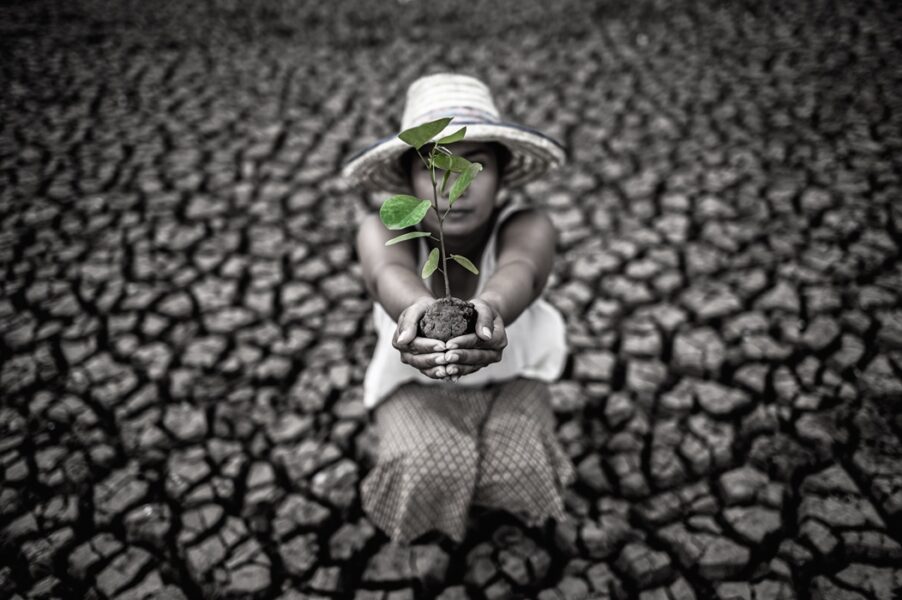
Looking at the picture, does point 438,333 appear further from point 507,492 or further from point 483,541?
point 483,541

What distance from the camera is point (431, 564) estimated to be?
172cm

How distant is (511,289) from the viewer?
1.35 metres

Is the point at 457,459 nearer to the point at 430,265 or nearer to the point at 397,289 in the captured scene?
the point at 397,289

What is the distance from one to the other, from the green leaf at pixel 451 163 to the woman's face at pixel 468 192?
320mm

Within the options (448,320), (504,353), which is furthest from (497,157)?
(448,320)

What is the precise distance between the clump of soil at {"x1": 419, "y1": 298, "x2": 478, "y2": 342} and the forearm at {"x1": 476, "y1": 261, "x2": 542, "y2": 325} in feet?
0.54

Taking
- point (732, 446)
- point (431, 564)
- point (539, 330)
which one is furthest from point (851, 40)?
point (431, 564)

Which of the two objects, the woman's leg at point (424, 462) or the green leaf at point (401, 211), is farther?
the woman's leg at point (424, 462)

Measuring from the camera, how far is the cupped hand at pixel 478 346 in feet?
3.64

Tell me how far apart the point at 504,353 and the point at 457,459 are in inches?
12.6

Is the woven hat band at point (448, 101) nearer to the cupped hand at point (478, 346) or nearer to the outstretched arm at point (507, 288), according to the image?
the outstretched arm at point (507, 288)

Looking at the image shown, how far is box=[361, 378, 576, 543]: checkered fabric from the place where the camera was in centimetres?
155

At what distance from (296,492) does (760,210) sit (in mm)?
2523

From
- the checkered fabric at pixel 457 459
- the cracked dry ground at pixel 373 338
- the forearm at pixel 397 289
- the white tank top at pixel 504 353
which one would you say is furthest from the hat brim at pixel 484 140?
the cracked dry ground at pixel 373 338
